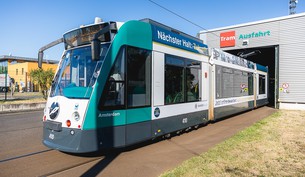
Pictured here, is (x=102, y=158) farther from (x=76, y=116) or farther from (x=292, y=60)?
(x=292, y=60)

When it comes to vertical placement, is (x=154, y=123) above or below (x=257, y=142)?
above

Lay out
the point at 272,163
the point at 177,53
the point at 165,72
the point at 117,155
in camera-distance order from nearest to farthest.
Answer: the point at 272,163, the point at 117,155, the point at 165,72, the point at 177,53

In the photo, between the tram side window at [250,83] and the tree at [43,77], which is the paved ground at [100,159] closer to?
the tram side window at [250,83]

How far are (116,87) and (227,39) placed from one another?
20074 mm

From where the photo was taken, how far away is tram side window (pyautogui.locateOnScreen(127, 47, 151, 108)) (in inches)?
220

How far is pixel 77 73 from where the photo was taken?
5.57m

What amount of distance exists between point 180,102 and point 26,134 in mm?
5848

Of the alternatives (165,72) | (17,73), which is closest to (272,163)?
(165,72)

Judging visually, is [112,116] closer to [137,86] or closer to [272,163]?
[137,86]

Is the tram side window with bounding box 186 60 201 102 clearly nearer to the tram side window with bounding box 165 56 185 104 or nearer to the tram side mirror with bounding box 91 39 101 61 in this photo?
the tram side window with bounding box 165 56 185 104

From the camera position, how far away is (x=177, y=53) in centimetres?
740

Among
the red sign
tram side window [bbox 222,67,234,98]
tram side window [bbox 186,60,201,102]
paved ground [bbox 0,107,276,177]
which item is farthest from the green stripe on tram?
the red sign

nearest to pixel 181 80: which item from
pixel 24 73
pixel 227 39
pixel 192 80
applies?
pixel 192 80

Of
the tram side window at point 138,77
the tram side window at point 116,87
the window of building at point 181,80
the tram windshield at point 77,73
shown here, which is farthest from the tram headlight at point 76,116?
the window of building at point 181,80
